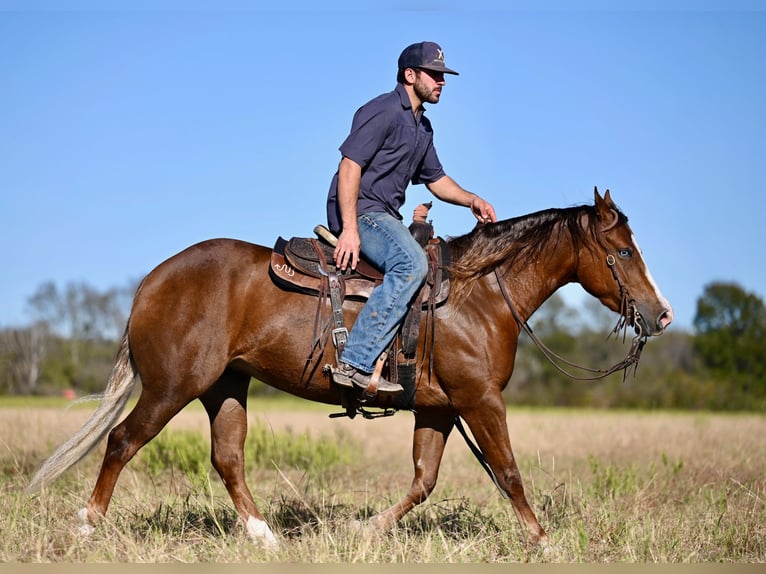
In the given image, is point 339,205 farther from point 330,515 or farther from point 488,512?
point 488,512

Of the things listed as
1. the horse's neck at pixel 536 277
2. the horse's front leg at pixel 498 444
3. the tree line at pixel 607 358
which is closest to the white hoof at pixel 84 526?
the horse's front leg at pixel 498 444

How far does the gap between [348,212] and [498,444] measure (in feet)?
6.46

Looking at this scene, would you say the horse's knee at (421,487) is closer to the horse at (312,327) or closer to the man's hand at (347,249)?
the horse at (312,327)

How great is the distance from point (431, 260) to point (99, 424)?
279 centimetres

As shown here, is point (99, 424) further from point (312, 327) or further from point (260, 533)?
point (312, 327)

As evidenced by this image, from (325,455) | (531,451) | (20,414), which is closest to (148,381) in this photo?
(325,455)

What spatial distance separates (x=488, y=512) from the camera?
750 cm

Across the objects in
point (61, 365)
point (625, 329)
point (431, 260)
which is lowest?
point (61, 365)

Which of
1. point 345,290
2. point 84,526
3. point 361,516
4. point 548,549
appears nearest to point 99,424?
point 84,526

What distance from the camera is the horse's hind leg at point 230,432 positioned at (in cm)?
635

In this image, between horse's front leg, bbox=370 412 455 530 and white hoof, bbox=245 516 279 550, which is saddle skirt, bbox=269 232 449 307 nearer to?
horse's front leg, bbox=370 412 455 530

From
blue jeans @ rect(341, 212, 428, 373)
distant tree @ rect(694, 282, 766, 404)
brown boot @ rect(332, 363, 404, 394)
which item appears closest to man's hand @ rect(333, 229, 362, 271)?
blue jeans @ rect(341, 212, 428, 373)

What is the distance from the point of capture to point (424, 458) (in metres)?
6.41

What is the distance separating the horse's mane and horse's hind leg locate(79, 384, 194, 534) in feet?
7.27
